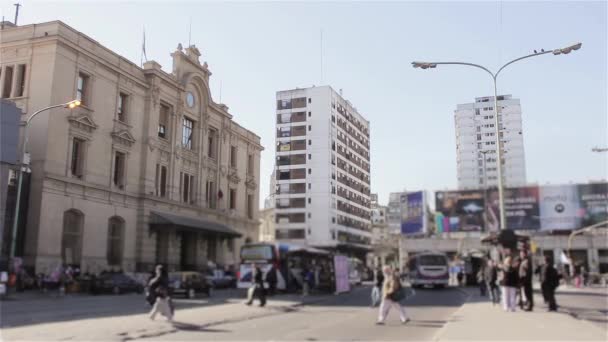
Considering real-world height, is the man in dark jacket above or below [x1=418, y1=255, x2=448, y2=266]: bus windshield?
below

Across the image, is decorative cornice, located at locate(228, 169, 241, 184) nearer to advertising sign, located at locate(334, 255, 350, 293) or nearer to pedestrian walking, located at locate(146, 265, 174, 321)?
advertising sign, located at locate(334, 255, 350, 293)

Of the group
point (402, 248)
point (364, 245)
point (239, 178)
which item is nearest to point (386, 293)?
point (364, 245)

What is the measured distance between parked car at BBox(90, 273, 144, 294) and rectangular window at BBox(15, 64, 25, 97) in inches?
484

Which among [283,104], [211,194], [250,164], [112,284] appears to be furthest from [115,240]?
[283,104]

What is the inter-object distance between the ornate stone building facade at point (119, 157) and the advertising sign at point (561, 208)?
1334 inches

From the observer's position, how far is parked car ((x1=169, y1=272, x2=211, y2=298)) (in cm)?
2755

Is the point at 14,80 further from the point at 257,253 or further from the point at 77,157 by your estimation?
the point at 257,253

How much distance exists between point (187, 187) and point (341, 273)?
1875 cm

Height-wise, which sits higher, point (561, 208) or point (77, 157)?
point (77, 157)

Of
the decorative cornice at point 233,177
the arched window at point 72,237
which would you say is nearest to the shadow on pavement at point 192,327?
the arched window at point 72,237

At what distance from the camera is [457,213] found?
62844mm

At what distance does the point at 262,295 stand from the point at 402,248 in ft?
185

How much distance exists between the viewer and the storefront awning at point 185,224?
3967 cm

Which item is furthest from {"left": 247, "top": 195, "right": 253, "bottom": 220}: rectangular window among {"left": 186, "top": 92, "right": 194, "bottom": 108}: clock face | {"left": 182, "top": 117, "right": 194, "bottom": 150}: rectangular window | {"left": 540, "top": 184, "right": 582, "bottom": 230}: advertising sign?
{"left": 540, "top": 184, "right": 582, "bottom": 230}: advertising sign
